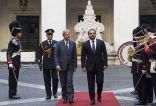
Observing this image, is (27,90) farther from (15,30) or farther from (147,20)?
(147,20)

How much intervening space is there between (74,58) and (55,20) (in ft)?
45.3

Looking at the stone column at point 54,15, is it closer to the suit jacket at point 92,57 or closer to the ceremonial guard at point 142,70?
the ceremonial guard at point 142,70

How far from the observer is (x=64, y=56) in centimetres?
1329

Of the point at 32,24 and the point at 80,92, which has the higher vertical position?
the point at 32,24

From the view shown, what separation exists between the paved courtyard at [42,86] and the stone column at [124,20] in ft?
7.27

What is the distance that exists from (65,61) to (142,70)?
199 centimetres

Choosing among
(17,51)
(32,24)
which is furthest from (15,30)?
(32,24)

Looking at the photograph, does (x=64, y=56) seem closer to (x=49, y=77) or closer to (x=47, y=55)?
(x=47, y=55)

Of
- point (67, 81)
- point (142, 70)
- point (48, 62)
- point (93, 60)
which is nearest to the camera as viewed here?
point (142, 70)

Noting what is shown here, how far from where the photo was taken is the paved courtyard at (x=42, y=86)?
1349cm

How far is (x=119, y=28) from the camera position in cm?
2661

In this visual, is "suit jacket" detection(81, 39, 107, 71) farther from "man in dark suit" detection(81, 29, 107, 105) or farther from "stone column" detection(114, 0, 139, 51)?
"stone column" detection(114, 0, 139, 51)

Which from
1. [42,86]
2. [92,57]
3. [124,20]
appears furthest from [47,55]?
[124,20]

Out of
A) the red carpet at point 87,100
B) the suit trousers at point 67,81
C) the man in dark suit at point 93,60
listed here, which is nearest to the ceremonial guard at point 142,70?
the red carpet at point 87,100
